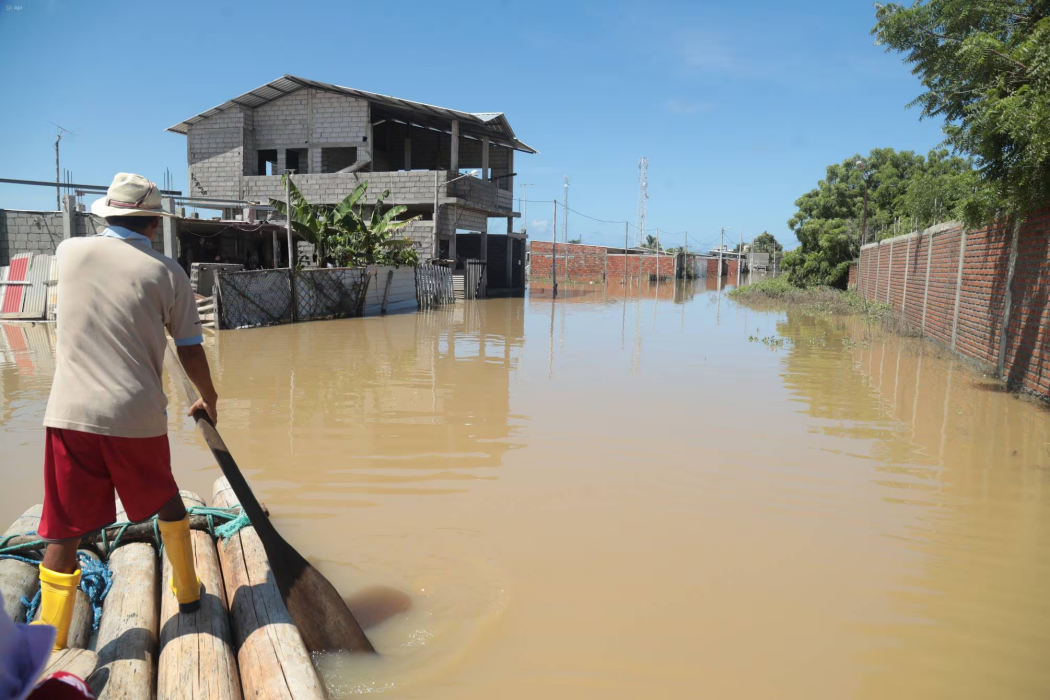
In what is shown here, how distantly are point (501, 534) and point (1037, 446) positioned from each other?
4847 millimetres

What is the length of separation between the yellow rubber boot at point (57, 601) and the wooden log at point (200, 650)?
13.2 inches

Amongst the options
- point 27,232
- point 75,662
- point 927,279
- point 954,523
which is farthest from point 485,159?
point 75,662

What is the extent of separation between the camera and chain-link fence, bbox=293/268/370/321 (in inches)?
656

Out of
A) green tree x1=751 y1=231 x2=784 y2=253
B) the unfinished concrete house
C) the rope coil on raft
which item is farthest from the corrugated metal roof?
green tree x1=751 y1=231 x2=784 y2=253

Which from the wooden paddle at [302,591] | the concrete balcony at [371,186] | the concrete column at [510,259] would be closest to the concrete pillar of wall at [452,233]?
the concrete balcony at [371,186]

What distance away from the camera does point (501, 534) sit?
431cm

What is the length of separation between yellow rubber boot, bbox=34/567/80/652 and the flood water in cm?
103

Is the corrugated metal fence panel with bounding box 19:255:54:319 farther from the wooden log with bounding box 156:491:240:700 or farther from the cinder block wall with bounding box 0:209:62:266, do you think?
the wooden log with bounding box 156:491:240:700

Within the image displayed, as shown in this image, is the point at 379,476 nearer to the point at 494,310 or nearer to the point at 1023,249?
the point at 1023,249

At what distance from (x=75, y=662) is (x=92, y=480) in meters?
0.62

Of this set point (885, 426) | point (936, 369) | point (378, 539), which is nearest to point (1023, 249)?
point (936, 369)

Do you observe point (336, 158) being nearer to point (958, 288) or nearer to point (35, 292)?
point (35, 292)

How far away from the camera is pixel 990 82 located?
789 centimetres

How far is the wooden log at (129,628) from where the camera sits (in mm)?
2379
